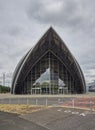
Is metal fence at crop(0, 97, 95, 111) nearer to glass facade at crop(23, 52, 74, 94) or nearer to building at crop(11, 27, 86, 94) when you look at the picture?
building at crop(11, 27, 86, 94)

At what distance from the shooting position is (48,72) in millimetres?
70625

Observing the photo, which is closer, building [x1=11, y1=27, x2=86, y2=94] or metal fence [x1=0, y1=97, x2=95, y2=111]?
metal fence [x1=0, y1=97, x2=95, y2=111]

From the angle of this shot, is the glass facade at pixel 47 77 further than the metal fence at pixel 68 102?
Yes

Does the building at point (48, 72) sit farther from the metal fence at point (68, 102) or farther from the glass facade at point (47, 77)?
the metal fence at point (68, 102)

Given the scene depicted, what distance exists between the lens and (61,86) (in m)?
72.9

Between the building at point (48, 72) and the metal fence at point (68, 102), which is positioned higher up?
the building at point (48, 72)

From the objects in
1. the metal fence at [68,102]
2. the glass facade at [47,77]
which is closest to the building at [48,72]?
the glass facade at [47,77]

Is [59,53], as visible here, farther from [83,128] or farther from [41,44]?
[83,128]

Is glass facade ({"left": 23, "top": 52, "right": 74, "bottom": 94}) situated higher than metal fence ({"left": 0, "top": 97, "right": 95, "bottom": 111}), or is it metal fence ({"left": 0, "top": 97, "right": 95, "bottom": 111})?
glass facade ({"left": 23, "top": 52, "right": 74, "bottom": 94})

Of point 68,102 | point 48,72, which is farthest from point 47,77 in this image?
point 68,102

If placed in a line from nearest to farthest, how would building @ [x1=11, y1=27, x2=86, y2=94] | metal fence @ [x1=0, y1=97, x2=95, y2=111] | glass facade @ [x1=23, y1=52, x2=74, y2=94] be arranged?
metal fence @ [x1=0, y1=97, x2=95, y2=111]
building @ [x1=11, y1=27, x2=86, y2=94]
glass facade @ [x1=23, y1=52, x2=74, y2=94]

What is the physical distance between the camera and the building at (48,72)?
68500 mm

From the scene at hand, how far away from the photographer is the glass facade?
7038cm

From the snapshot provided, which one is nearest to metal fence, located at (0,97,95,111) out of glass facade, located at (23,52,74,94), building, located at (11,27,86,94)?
building, located at (11,27,86,94)
